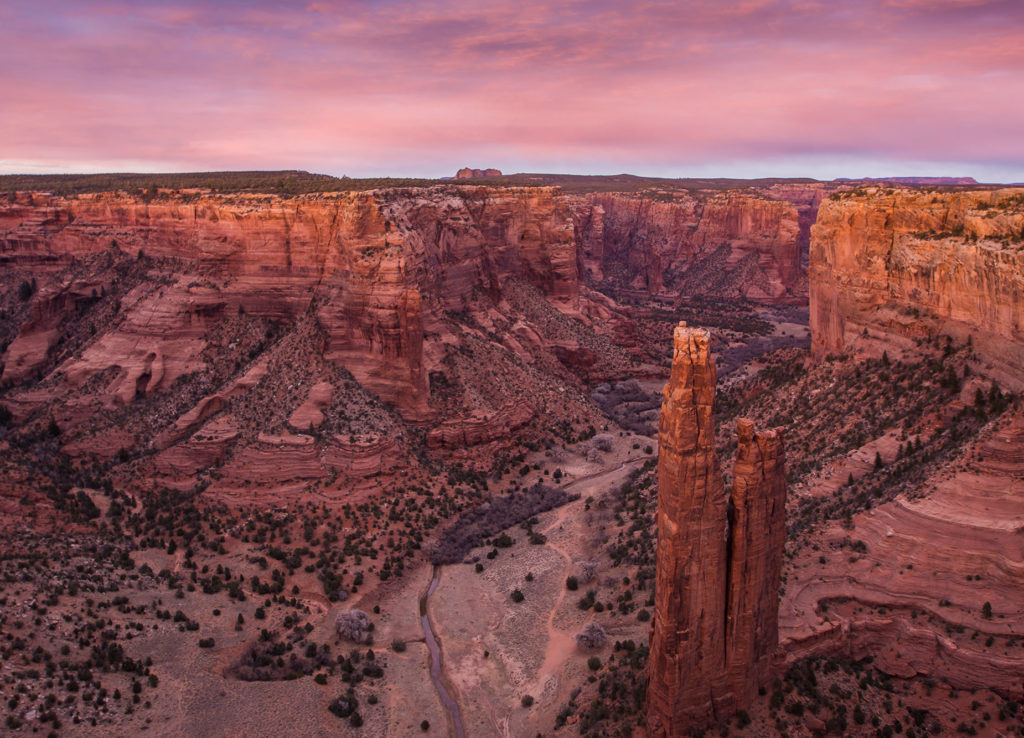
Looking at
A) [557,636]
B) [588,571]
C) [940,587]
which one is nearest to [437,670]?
[557,636]

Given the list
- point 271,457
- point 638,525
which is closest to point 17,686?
point 271,457

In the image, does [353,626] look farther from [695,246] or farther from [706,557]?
[695,246]

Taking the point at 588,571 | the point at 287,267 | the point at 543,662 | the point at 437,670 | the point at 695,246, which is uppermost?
the point at 695,246

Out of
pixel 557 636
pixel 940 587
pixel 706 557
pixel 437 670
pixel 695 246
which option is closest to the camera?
pixel 706 557

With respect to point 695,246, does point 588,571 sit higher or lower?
lower

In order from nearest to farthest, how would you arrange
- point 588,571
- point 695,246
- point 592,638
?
point 592,638 → point 588,571 → point 695,246

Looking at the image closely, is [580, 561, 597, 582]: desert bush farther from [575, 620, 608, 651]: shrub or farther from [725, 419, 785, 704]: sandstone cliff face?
[725, 419, 785, 704]: sandstone cliff face

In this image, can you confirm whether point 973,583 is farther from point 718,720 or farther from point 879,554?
point 718,720

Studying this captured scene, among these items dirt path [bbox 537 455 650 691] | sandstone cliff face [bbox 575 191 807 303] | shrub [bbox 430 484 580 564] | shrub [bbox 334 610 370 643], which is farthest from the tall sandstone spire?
sandstone cliff face [bbox 575 191 807 303]

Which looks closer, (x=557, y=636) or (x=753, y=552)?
(x=753, y=552)
